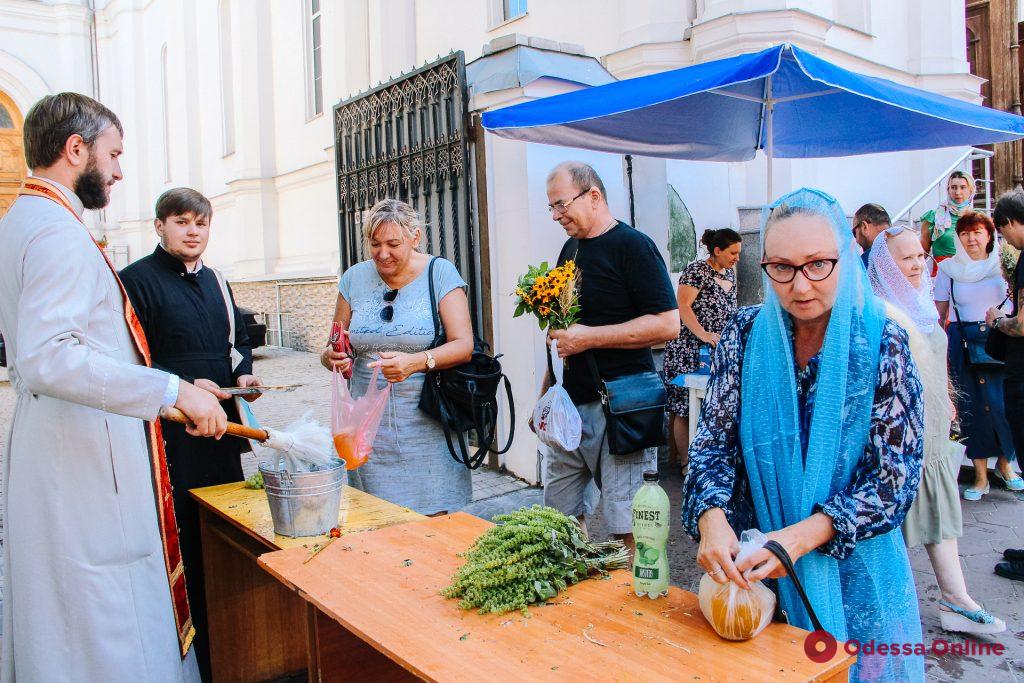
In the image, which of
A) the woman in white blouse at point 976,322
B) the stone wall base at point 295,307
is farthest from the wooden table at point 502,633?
the stone wall base at point 295,307

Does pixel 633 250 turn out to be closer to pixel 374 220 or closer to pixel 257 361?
pixel 374 220

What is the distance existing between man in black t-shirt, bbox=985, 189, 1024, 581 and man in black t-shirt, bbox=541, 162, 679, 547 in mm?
1909

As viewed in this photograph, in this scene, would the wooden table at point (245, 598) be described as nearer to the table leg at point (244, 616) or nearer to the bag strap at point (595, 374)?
the table leg at point (244, 616)

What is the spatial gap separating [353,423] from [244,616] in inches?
40.5

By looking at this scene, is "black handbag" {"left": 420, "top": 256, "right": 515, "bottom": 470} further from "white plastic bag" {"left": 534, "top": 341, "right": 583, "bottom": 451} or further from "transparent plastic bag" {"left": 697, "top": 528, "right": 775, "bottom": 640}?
"transparent plastic bag" {"left": 697, "top": 528, "right": 775, "bottom": 640}

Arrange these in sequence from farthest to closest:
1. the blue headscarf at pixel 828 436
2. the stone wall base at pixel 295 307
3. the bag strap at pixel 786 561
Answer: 1. the stone wall base at pixel 295 307
2. the blue headscarf at pixel 828 436
3. the bag strap at pixel 786 561

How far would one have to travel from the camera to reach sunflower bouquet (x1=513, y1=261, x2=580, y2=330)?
3.21 meters

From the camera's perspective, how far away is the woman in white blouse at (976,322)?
5055 millimetres

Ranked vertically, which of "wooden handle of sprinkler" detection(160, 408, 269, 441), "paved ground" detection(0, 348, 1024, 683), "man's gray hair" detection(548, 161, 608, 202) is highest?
"man's gray hair" detection(548, 161, 608, 202)

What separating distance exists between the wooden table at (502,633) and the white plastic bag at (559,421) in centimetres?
106

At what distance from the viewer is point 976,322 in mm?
5152

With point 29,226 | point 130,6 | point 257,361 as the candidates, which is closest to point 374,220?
point 29,226

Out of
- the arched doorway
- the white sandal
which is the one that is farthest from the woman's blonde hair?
the arched doorway

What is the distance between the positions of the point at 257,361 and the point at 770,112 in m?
10.0
